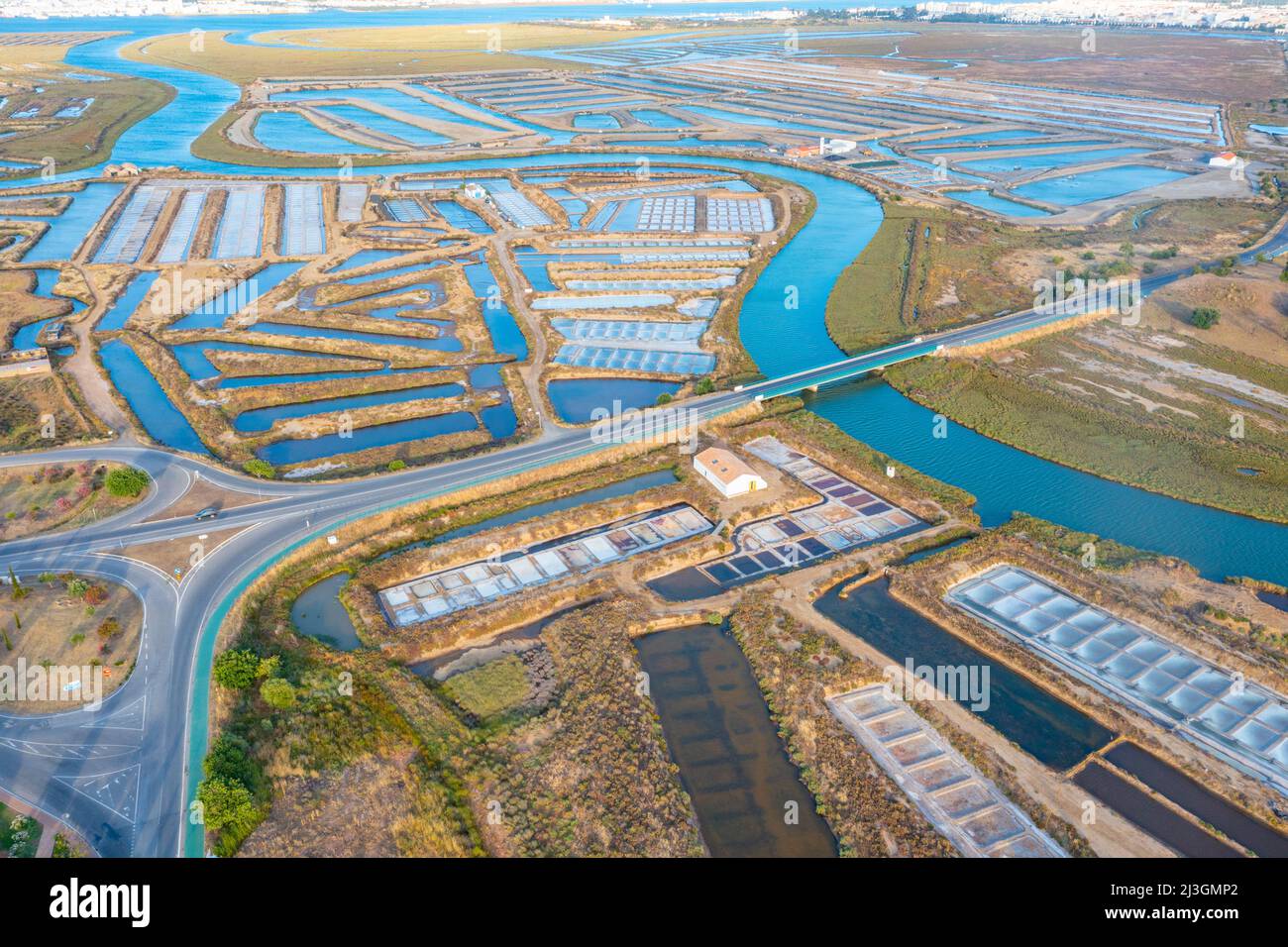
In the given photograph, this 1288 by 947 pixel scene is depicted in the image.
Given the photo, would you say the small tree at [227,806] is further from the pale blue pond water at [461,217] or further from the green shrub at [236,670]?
the pale blue pond water at [461,217]

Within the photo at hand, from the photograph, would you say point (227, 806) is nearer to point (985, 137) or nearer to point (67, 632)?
point (67, 632)

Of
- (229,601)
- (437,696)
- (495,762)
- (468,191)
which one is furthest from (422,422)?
(468,191)

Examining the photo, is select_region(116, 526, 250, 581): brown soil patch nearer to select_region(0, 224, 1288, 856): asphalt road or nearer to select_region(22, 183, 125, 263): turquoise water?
select_region(0, 224, 1288, 856): asphalt road

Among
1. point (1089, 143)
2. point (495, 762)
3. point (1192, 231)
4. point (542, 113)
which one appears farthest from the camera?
point (542, 113)

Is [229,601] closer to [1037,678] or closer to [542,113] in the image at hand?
[1037,678]

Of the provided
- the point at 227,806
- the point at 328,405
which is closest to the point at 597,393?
the point at 328,405

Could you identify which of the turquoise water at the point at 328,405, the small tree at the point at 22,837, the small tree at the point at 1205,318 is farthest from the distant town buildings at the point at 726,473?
the small tree at the point at 1205,318
